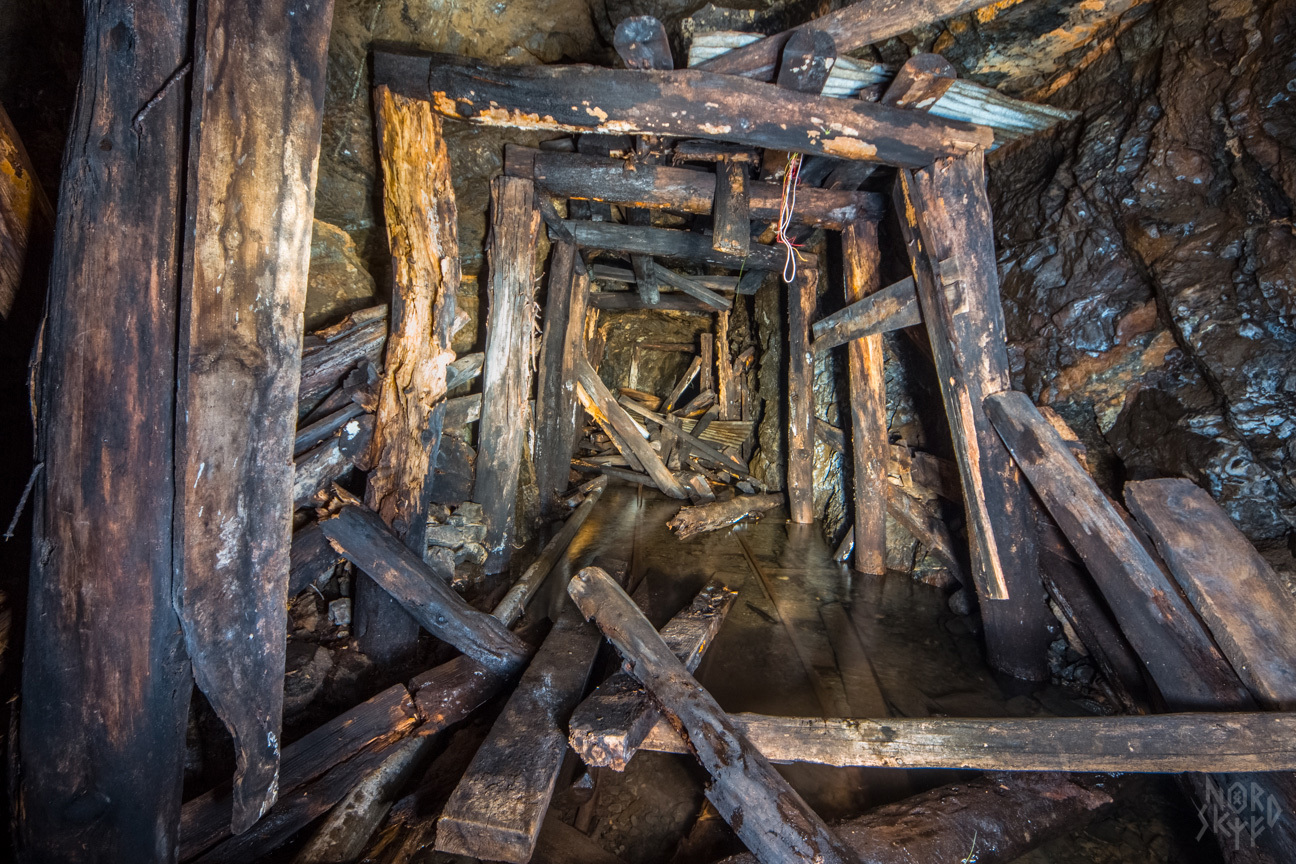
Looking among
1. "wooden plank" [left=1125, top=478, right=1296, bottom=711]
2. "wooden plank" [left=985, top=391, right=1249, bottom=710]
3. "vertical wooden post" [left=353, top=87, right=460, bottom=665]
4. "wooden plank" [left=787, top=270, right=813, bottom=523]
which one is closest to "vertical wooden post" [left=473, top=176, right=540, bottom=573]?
"vertical wooden post" [left=353, top=87, right=460, bottom=665]

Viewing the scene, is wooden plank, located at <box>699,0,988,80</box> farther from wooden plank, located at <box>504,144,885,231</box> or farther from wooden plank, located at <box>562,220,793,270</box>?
wooden plank, located at <box>562,220,793,270</box>

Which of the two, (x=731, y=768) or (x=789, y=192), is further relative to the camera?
(x=789, y=192)

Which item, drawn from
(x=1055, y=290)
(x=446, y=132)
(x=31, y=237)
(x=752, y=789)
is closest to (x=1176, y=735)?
(x=752, y=789)

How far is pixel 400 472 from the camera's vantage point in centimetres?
252

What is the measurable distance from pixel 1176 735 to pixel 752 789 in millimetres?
1317

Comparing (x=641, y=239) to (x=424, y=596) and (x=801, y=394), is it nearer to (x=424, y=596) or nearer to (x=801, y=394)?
(x=801, y=394)

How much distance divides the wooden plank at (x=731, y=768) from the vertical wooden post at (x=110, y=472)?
50.6 inches

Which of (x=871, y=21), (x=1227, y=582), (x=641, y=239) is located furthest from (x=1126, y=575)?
(x=641, y=239)

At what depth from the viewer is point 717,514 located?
15.9ft

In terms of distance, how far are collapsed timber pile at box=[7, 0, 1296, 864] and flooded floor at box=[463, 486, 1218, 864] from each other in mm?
124

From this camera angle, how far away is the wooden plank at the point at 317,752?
1.31 metres

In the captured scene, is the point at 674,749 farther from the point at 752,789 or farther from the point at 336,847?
the point at 336,847

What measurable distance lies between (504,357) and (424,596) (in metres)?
1.84

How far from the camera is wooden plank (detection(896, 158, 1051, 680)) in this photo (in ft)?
7.72
